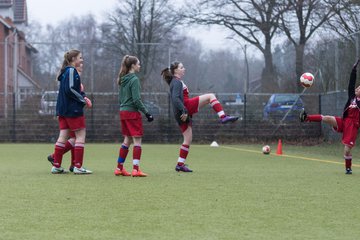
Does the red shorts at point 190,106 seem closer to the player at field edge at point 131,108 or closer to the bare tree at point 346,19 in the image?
the player at field edge at point 131,108

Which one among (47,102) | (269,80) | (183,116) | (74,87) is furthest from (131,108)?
(269,80)

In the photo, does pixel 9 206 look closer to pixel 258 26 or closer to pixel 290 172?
pixel 290 172

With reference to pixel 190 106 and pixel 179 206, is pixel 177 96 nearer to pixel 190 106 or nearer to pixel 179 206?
pixel 190 106

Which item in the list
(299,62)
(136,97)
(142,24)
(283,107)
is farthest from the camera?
(142,24)

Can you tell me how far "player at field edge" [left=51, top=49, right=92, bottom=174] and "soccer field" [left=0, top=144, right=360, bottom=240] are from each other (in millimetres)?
468

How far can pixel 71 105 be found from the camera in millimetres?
9648

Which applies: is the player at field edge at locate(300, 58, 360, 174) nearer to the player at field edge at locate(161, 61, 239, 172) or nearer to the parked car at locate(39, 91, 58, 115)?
the player at field edge at locate(161, 61, 239, 172)

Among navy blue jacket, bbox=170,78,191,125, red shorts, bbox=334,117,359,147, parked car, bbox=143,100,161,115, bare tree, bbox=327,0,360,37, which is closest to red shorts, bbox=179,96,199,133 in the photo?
navy blue jacket, bbox=170,78,191,125

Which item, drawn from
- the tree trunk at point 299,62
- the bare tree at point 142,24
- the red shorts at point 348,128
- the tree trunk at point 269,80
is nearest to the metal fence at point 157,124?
the tree trunk at point 299,62

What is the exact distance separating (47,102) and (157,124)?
169 inches

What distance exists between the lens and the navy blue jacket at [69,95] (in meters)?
9.55

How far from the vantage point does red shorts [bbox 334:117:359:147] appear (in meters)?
10.4

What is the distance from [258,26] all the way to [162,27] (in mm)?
6067

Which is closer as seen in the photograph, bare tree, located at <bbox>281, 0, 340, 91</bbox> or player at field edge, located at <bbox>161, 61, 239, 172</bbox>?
player at field edge, located at <bbox>161, 61, 239, 172</bbox>
